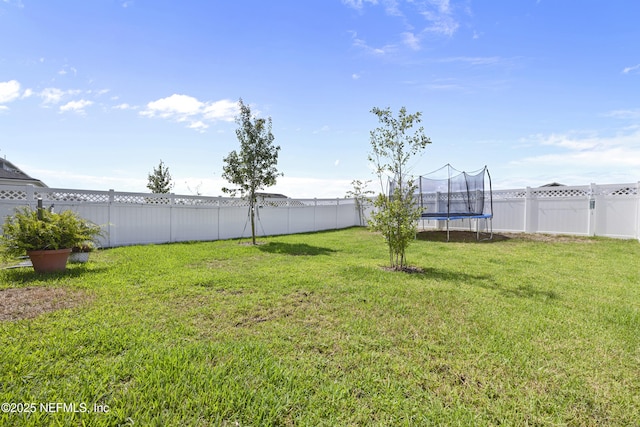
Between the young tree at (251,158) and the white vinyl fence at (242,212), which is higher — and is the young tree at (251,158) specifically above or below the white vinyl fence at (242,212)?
above

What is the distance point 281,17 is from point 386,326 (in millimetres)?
6997

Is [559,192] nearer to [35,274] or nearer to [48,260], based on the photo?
[48,260]

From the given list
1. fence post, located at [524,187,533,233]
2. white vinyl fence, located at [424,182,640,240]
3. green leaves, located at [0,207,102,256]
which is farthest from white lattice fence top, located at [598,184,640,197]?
green leaves, located at [0,207,102,256]

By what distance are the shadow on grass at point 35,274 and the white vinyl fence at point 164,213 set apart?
163cm

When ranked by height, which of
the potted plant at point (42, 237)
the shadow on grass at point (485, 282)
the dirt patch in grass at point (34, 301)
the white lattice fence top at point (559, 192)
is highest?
the white lattice fence top at point (559, 192)

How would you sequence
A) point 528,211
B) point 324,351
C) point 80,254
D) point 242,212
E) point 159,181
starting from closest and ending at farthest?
point 324,351 < point 80,254 < point 528,211 < point 242,212 < point 159,181

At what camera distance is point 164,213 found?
9.55m

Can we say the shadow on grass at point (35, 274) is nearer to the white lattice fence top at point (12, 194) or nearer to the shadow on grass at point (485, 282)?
the white lattice fence top at point (12, 194)

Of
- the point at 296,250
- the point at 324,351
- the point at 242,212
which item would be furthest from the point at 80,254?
the point at 242,212

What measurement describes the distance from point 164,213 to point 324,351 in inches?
347

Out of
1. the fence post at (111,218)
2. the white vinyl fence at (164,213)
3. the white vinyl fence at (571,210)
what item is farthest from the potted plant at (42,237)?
the white vinyl fence at (571,210)

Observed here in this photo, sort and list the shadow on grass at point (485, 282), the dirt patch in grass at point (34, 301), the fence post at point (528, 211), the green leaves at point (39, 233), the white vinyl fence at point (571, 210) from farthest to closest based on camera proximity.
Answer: the fence post at point (528, 211) < the white vinyl fence at point (571, 210) < the green leaves at point (39, 233) < the shadow on grass at point (485, 282) < the dirt patch in grass at point (34, 301)

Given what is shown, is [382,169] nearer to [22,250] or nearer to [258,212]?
[22,250]

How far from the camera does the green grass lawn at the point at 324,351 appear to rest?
1.68 meters
